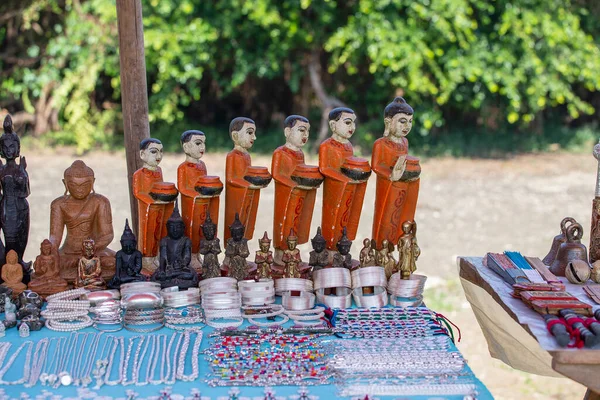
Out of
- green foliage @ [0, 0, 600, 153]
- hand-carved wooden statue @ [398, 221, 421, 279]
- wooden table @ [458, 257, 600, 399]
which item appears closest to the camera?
wooden table @ [458, 257, 600, 399]

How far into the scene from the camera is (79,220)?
9.89 ft

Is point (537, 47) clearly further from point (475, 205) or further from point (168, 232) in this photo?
point (168, 232)

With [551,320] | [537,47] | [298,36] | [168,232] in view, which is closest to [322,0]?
[298,36]

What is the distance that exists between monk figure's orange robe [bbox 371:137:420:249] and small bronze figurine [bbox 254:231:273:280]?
517mm

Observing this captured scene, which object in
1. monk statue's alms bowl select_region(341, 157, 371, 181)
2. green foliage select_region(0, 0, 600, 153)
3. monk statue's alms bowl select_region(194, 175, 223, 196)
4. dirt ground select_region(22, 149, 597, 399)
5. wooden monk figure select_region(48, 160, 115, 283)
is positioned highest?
green foliage select_region(0, 0, 600, 153)

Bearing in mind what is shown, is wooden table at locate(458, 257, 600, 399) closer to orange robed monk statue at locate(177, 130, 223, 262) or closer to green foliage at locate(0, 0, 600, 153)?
orange robed monk statue at locate(177, 130, 223, 262)

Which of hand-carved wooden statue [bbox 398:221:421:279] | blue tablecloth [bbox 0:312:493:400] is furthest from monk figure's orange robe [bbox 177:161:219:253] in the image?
blue tablecloth [bbox 0:312:493:400]

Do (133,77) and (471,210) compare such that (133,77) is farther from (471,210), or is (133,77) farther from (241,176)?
(471,210)

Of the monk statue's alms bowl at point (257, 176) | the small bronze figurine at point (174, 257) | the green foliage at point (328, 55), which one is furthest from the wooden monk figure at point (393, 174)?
Result: the green foliage at point (328, 55)

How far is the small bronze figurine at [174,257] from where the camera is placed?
288 cm

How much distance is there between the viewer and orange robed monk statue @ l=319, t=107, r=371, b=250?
304 centimetres

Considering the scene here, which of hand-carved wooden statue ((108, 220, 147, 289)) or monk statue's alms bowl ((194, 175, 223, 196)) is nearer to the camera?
hand-carved wooden statue ((108, 220, 147, 289))

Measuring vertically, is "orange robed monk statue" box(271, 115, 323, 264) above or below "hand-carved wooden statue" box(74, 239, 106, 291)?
above

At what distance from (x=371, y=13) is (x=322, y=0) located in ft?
2.93
